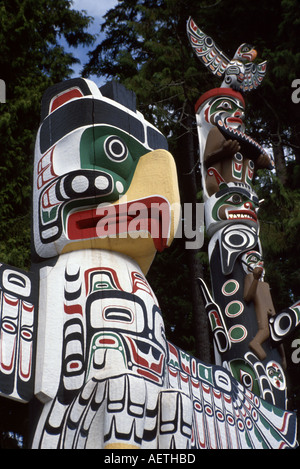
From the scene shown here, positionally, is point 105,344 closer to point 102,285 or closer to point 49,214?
point 102,285

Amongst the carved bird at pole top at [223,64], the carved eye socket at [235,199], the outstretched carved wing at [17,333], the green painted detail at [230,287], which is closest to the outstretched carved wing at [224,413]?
the outstretched carved wing at [17,333]

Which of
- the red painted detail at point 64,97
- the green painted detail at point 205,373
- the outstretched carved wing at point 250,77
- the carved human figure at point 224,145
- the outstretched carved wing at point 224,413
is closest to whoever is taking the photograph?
the outstretched carved wing at point 224,413

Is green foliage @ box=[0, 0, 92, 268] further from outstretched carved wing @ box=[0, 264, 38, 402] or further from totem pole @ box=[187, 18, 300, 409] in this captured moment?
outstretched carved wing @ box=[0, 264, 38, 402]

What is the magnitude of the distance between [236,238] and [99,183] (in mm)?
2759

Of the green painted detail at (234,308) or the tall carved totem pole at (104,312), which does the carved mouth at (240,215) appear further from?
the tall carved totem pole at (104,312)

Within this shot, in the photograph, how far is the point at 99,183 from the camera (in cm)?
376

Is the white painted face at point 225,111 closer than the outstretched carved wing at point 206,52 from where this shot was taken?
Yes

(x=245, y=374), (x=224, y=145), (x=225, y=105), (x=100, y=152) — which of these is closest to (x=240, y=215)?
(x=224, y=145)

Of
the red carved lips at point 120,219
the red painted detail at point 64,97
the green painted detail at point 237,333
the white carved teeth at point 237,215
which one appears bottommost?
the red carved lips at point 120,219

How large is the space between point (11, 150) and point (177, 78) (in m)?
3.76

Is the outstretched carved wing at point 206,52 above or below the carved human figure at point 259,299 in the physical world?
above

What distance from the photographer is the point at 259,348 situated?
536 cm

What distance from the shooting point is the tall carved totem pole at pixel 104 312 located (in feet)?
10.4

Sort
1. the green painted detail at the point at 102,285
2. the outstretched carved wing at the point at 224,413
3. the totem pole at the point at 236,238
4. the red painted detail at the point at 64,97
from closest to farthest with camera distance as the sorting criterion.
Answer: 1. the green painted detail at the point at 102,285
2. the outstretched carved wing at the point at 224,413
3. the red painted detail at the point at 64,97
4. the totem pole at the point at 236,238
